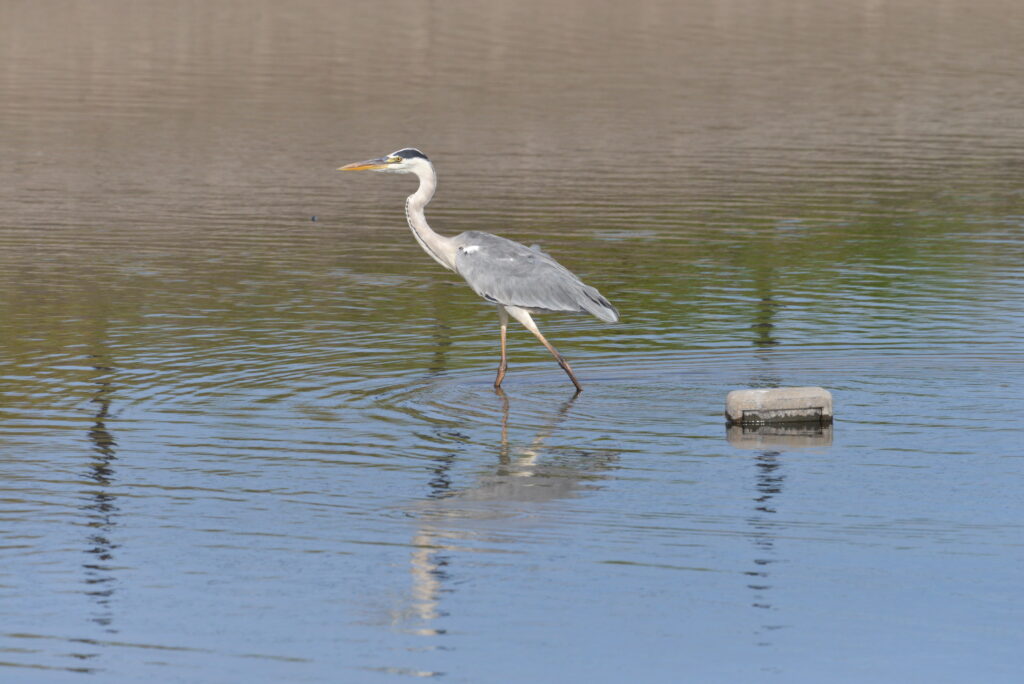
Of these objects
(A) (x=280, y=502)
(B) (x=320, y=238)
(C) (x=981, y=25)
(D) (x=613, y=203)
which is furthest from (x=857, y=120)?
(A) (x=280, y=502)

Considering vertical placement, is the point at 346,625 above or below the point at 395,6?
below

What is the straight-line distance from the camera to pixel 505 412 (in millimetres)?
15695

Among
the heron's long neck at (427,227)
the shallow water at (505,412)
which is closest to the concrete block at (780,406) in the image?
the shallow water at (505,412)

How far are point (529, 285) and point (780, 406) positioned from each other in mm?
3119

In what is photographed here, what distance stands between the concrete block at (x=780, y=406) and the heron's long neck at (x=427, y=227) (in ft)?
12.1

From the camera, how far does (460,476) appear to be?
43.3ft

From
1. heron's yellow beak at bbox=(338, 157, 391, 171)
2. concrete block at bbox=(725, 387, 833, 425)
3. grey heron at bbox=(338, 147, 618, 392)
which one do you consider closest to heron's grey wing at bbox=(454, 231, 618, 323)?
grey heron at bbox=(338, 147, 618, 392)

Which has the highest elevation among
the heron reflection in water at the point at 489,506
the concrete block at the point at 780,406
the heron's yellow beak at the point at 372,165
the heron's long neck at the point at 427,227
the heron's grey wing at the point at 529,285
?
the heron's yellow beak at the point at 372,165

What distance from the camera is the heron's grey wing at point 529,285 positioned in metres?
16.9

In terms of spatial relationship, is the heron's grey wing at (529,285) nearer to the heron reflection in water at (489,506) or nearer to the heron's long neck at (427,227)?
the heron's long neck at (427,227)

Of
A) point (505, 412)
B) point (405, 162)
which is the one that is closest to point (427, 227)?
point (405, 162)

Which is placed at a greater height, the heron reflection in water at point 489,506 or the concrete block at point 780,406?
the concrete block at point 780,406

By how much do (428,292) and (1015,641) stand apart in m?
14.2

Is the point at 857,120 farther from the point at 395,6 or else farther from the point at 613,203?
the point at 395,6
